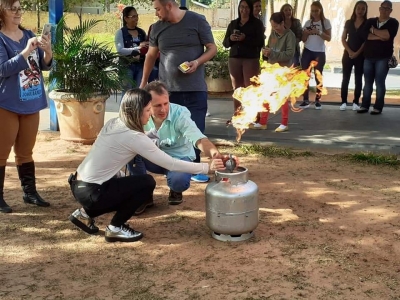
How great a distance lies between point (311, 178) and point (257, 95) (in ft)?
4.60

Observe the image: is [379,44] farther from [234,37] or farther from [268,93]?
[268,93]

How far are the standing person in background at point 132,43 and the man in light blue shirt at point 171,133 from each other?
3287 millimetres

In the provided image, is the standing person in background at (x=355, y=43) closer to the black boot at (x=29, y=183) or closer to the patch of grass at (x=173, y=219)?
the patch of grass at (x=173, y=219)

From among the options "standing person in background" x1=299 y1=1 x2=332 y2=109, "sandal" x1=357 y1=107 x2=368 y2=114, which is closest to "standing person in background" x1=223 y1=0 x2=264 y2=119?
"standing person in background" x1=299 y1=1 x2=332 y2=109

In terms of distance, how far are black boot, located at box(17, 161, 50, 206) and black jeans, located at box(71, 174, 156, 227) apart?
1028mm

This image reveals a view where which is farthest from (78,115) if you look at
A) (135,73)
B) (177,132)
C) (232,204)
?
(232,204)

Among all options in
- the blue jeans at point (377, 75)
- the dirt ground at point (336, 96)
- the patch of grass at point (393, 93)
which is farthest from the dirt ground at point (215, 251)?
the patch of grass at point (393, 93)

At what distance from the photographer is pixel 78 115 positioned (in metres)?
7.81

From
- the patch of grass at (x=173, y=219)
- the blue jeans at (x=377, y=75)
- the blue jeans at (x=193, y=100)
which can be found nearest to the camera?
the patch of grass at (x=173, y=219)

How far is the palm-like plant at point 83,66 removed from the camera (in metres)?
7.55

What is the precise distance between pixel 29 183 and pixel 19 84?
37.9 inches

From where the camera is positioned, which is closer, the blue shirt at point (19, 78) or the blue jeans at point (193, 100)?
the blue shirt at point (19, 78)

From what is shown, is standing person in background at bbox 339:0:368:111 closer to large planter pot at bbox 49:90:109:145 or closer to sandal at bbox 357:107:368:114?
sandal at bbox 357:107:368:114

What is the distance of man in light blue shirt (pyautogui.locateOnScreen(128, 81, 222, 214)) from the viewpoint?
454cm
